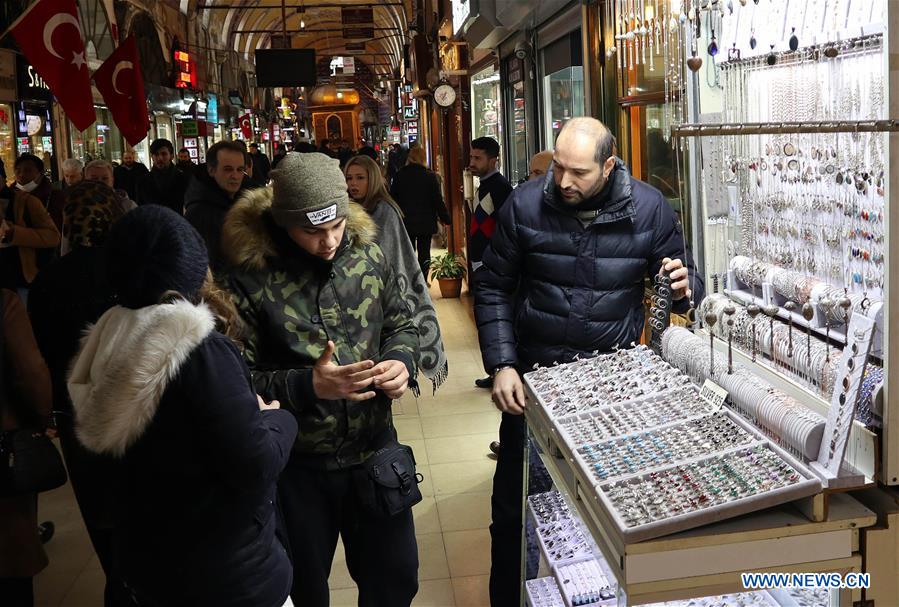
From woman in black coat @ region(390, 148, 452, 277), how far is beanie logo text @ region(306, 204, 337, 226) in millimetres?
7898

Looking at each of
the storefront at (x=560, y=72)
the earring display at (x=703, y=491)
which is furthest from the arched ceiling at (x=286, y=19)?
the earring display at (x=703, y=491)

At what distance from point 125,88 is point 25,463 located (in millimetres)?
4693

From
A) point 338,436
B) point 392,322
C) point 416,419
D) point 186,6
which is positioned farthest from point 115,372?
point 186,6

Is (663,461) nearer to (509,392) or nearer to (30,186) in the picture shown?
(509,392)

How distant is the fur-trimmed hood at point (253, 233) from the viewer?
2.61 metres

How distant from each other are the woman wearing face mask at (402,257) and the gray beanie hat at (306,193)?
59cm

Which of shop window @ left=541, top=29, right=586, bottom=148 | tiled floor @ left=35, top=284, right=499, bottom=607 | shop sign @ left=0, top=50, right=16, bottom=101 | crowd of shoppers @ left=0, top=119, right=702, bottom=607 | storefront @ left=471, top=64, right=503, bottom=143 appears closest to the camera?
crowd of shoppers @ left=0, top=119, right=702, bottom=607

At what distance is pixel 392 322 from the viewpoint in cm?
286

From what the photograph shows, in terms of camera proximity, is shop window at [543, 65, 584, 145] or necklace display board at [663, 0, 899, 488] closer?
necklace display board at [663, 0, 899, 488]

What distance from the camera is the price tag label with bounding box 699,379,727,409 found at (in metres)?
2.31

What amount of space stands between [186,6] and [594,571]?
24.2 metres

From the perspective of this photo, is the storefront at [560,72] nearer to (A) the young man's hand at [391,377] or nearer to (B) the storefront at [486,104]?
(B) the storefront at [486,104]

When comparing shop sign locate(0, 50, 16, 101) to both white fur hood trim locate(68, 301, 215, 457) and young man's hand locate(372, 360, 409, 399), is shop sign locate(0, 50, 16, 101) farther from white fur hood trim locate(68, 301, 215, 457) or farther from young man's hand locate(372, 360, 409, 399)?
white fur hood trim locate(68, 301, 215, 457)

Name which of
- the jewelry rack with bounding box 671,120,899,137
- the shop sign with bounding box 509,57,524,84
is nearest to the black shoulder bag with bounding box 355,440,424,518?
the jewelry rack with bounding box 671,120,899,137
